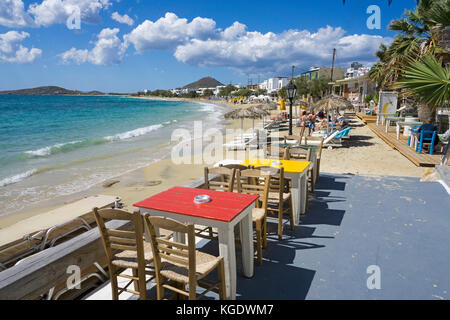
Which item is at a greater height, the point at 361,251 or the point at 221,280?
the point at 221,280

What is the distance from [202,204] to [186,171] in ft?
22.7

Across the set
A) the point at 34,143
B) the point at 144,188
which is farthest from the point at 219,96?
the point at 144,188

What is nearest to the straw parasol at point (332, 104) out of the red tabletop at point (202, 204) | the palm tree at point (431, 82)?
the palm tree at point (431, 82)

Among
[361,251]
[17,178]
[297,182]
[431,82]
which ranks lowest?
[17,178]

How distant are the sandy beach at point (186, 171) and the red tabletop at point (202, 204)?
3694mm

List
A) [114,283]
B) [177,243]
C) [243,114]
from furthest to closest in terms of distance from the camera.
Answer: [243,114]
[114,283]
[177,243]

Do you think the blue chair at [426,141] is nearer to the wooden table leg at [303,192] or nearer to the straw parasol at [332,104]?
the straw parasol at [332,104]

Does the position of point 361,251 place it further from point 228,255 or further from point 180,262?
point 180,262

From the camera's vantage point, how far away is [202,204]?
106 inches

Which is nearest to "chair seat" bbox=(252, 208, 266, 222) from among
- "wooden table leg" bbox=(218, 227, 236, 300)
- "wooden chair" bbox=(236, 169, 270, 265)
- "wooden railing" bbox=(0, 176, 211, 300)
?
"wooden chair" bbox=(236, 169, 270, 265)

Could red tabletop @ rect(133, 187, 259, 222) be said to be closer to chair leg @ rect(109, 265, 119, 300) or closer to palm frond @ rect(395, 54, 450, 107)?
chair leg @ rect(109, 265, 119, 300)

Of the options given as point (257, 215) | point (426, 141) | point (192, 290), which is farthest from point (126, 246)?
point (426, 141)

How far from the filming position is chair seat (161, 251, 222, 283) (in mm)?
2113

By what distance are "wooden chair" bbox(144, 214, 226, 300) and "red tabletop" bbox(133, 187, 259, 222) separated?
1.13ft
